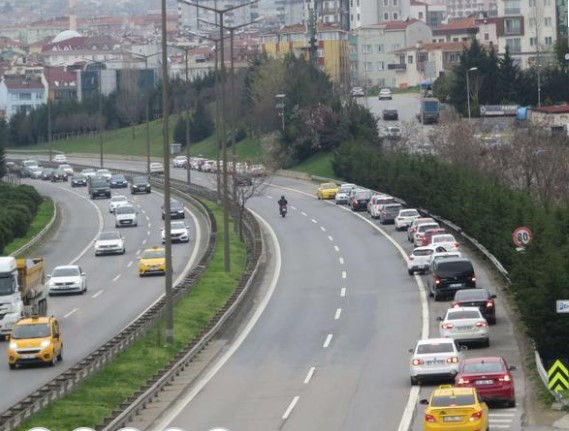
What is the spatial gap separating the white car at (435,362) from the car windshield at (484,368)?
2.52 m

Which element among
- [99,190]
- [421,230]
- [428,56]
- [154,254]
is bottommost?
[154,254]

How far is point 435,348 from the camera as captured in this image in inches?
1436

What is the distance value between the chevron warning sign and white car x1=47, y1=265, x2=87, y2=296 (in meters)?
28.9

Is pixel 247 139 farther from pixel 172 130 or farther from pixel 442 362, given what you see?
pixel 442 362

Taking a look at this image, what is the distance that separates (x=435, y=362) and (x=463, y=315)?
6071mm

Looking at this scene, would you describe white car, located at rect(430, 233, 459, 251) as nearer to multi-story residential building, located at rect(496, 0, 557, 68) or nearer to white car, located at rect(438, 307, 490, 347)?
white car, located at rect(438, 307, 490, 347)

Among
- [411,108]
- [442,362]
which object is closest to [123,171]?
[411,108]

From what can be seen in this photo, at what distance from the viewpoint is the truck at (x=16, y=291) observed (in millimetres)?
45906

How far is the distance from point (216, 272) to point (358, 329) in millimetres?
16365

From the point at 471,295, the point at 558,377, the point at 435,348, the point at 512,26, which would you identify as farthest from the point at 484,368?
the point at 512,26

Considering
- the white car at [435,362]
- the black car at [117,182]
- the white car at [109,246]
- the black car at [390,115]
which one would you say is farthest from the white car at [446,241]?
the black car at [390,115]

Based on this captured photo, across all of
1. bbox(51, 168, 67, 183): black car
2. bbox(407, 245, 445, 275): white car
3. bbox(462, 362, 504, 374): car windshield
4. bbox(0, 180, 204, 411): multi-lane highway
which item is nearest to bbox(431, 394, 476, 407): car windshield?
bbox(462, 362, 504, 374): car windshield

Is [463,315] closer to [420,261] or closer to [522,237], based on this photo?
[522,237]

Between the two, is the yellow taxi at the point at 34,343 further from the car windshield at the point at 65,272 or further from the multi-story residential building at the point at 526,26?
the multi-story residential building at the point at 526,26
